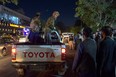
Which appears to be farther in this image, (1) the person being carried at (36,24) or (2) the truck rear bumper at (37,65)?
(1) the person being carried at (36,24)

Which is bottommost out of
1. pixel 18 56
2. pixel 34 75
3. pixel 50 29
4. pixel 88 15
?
pixel 34 75

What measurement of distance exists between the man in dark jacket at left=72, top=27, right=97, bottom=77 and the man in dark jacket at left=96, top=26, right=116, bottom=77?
0.96 ft

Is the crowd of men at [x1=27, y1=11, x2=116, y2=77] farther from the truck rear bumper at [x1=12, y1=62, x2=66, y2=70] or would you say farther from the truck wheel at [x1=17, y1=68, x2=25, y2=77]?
the truck wheel at [x1=17, y1=68, x2=25, y2=77]

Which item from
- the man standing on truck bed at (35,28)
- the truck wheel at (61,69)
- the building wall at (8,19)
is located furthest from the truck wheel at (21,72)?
the building wall at (8,19)

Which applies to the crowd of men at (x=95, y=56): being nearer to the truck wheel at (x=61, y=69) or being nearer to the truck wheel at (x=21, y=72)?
the truck wheel at (x=61, y=69)

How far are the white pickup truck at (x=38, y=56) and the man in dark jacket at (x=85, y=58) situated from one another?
185 inches

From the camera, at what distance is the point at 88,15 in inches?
1732

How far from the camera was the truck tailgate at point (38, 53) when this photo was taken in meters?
11.9

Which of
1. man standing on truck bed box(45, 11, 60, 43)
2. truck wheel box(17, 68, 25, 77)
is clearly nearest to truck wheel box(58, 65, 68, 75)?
truck wheel box(17, 68, 25, 77)

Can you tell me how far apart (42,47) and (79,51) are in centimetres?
493

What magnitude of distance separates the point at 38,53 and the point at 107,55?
A: 4869 millimetres

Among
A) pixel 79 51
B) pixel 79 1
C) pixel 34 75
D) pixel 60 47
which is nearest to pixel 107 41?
pixel 79 51

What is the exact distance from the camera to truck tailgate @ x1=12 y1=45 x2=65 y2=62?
11.9m

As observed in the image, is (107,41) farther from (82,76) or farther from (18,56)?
(18,56)
